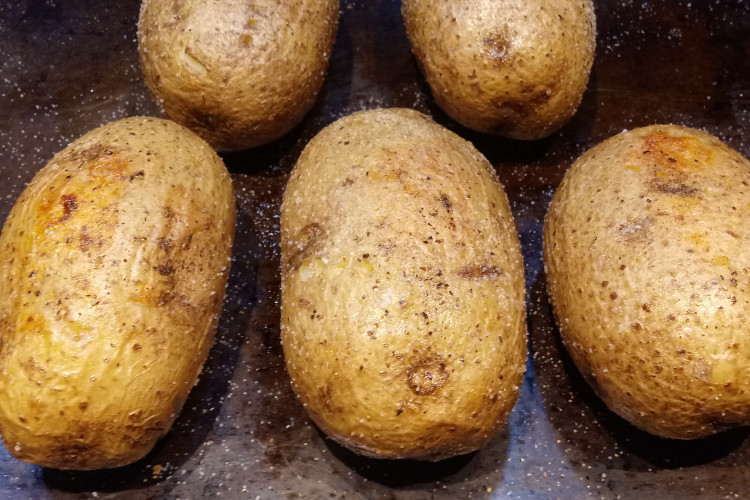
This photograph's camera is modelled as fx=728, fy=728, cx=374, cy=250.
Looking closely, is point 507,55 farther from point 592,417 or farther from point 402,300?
point 592,417

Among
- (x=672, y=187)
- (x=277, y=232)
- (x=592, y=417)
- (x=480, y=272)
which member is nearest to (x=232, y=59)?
A: (x=277, y=232)

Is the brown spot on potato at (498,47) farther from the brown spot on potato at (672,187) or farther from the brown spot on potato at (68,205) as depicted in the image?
the brown spot on potato at (68,205)

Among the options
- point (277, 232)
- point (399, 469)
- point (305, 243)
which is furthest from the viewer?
point (277, 232)

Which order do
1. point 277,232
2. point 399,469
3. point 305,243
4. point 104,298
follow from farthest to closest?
point 277,232 < point 399,469 < point 305,243 < point 104,298

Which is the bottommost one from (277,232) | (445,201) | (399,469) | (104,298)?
(399,469)

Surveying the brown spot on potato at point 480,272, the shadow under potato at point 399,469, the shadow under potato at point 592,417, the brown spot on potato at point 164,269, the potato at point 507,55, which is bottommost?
the shadow under potato at point 399,469

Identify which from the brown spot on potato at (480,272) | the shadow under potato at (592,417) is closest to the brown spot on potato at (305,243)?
the brown spot on potato at (480,272)

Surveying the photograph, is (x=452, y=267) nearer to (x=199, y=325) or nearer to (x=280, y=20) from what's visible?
(x=199, y=325)

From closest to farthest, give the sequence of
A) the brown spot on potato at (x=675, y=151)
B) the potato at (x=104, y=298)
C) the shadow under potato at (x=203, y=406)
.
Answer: the potato at (x=104, y=298), the brown spot on potato at (x=675, y=151), the shadow under potato at (x=203, y=406)
